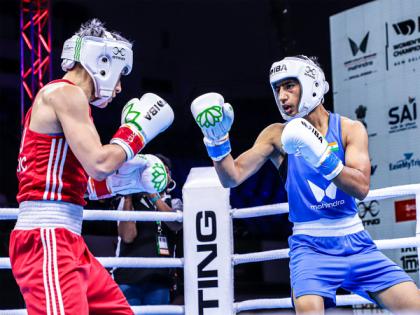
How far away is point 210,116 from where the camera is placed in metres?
3.28

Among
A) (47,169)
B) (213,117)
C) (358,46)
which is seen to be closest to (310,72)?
(213,117)

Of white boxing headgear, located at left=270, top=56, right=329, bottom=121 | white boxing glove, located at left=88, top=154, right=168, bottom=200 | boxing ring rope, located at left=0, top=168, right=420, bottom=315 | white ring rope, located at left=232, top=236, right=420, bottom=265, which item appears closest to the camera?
white boxing glove, located at left=88, top=154, right=168, bottom=200

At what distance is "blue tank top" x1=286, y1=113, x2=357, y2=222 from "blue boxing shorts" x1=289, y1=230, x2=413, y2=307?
10cm

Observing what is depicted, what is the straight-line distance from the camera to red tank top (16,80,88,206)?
2779mm

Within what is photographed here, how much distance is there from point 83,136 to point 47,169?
0.19 meters

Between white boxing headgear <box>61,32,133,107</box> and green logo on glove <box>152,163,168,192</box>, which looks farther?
green logo on glove <box>152,163,168,192</box>

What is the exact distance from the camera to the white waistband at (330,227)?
337cm

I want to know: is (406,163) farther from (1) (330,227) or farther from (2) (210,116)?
(2) (210,116)

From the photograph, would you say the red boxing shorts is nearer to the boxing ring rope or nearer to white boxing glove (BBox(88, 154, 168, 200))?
white boxing glove (BBox(88, 154, 168, 200))

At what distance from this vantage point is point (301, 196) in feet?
11.2

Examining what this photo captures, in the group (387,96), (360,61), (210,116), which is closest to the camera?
(210,116)

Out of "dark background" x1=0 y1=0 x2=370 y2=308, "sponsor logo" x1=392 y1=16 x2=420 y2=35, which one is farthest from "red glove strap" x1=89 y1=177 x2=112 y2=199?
"dark background" x1=0 y1=0 x2=370 y2=308

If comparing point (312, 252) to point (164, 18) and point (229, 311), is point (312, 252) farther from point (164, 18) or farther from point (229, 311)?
point (164, 18)

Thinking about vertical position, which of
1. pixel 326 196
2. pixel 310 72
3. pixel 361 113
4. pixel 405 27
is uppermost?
pixel 405 27
